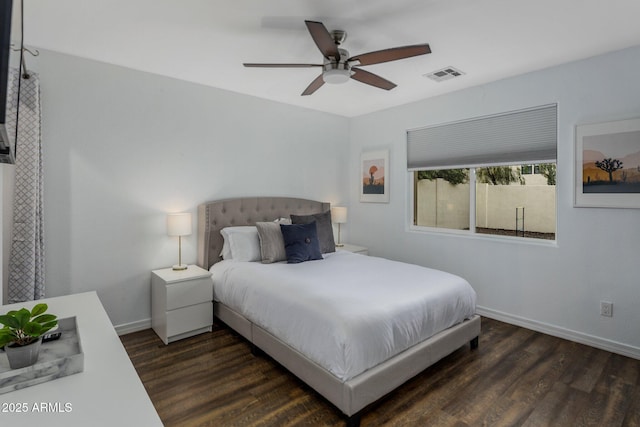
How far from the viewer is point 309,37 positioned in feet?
8.51

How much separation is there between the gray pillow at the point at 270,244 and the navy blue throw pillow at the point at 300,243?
52mm

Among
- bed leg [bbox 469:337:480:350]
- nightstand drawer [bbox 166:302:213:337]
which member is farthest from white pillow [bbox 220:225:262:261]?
bed leg [bbox 469:337:480:350]

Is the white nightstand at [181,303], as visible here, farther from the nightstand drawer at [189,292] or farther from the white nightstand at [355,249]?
the white nightstand at [355,249]

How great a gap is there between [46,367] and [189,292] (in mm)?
2150

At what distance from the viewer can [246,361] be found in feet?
9.07

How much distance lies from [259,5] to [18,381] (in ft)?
7.28

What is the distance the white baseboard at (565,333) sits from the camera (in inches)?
112

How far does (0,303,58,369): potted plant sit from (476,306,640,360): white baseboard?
151 inches

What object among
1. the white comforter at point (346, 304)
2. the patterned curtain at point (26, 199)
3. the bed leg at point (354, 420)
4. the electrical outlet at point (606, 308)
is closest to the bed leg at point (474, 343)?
the white comforter at point (346, 304)

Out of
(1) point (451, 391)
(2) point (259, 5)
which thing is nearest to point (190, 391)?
(1) point (451, 391)

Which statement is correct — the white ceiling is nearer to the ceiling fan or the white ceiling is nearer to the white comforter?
the ceiling fan

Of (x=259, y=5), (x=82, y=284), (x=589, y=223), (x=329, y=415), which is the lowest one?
(x=329, y=415)

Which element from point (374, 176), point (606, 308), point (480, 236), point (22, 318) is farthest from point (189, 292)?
point (606, 308)

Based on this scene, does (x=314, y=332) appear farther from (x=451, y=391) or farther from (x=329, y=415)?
(x=451, y=391)
